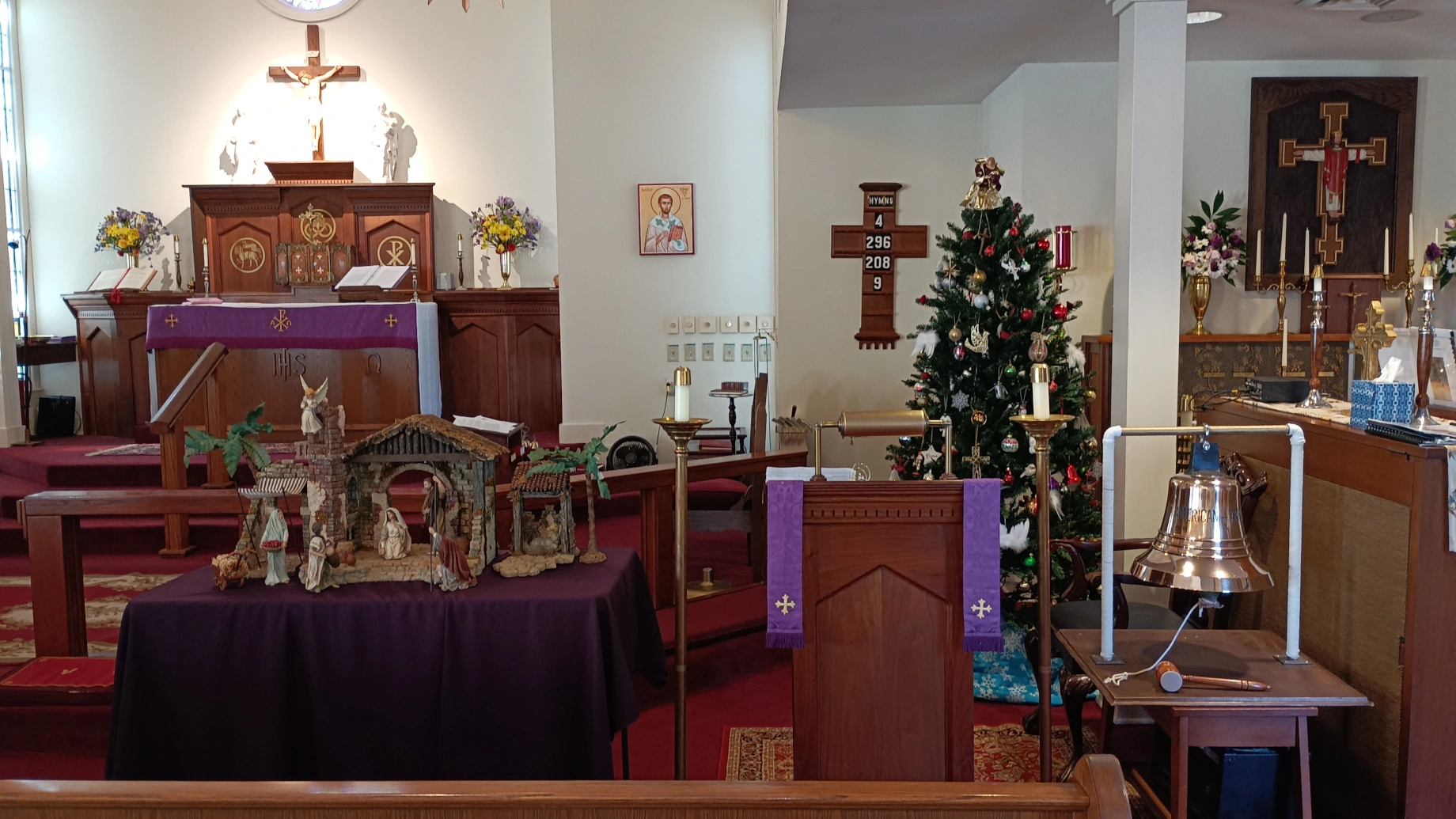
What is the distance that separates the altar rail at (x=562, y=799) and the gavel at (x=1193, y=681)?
0.91 m

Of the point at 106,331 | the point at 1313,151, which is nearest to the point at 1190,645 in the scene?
the point at 1313,151

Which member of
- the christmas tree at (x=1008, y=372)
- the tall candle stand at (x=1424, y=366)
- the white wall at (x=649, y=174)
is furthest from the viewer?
the white wall at (x=649, y=174)

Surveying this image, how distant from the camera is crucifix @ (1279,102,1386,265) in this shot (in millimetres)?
6180

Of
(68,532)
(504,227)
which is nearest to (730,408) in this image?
(504,227)

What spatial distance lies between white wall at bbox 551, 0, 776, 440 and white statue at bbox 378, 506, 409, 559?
509cm

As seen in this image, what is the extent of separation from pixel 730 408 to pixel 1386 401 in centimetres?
546

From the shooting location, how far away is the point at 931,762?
2.62 metres

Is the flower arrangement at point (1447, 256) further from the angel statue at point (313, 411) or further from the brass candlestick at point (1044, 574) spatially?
the angel statue at point (313, 411)

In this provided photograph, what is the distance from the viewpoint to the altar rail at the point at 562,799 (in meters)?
1.62

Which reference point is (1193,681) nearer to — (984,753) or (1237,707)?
(1237,707)

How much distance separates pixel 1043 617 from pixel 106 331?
→ 8.85 m

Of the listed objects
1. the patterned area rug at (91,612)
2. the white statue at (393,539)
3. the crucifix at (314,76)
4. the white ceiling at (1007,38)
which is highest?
the crucifix at (314,76)

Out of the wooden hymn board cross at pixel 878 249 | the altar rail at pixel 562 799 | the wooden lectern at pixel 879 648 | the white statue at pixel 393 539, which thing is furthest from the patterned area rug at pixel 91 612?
the wooden hymn board cross at pixel 878 249

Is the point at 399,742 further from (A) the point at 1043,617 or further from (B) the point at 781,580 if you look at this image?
(A) the point at 1043,617
